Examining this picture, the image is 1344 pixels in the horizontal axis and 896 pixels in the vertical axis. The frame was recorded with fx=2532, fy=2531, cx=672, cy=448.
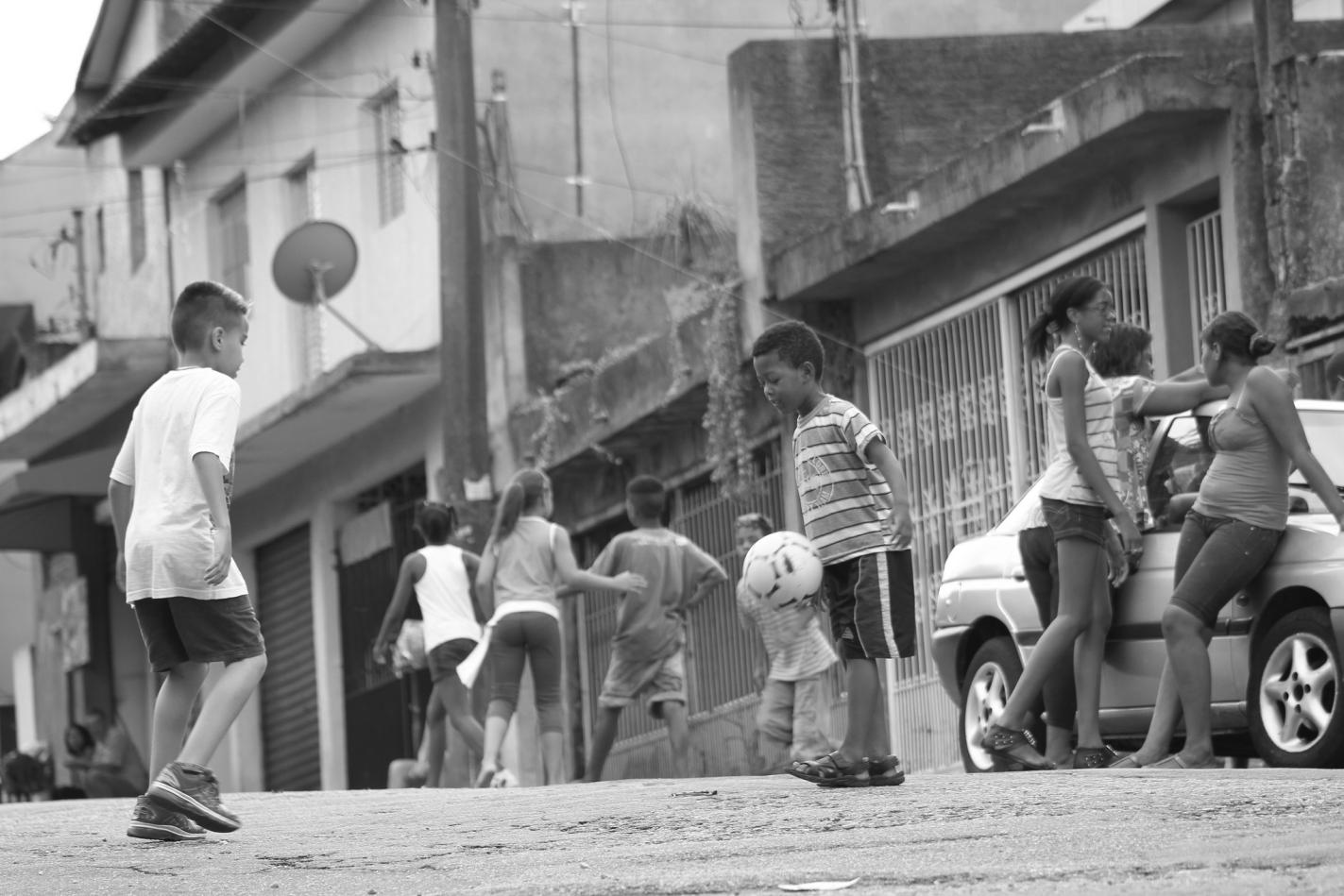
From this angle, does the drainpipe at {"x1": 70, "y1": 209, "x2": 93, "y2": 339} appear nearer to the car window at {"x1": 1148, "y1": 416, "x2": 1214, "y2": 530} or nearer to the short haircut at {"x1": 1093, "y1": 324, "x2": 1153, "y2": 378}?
the car window at {"x1": 1148, "y1": 416, "x2": 1214, "y2": 530}

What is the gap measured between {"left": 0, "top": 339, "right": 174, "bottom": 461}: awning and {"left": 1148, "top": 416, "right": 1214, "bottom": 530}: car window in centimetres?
1699

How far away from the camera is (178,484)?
7980 mm

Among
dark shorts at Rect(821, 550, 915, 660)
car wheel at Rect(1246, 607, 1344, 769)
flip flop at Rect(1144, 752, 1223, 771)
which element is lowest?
flip flop at Rect(1144, 752, 1223, 771)

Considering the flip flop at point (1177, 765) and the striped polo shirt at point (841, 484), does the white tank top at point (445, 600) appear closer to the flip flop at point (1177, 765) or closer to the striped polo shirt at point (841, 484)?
the flip flop at point (1177, 765)

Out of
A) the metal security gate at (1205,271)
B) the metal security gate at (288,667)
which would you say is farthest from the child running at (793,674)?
the metal security gate at (288,667)

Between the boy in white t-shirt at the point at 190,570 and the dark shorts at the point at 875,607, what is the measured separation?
193 centimetres

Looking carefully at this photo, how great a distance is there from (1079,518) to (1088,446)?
11.0 inches

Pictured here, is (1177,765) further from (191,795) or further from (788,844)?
(191,795)

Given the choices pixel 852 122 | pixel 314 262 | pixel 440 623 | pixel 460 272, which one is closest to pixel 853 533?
pixel 440 623

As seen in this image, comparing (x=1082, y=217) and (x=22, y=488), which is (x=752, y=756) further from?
(x=22, y=488)

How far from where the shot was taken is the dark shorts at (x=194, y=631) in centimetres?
788

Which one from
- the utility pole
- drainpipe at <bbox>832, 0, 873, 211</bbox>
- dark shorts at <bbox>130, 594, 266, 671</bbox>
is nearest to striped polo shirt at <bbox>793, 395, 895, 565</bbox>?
dark shorts at <bbox>130, 594, 266, 671</bbox>

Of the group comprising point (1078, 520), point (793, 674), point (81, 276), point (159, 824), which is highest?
point (81, 276)

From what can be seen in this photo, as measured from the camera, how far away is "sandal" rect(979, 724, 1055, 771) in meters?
9.41
